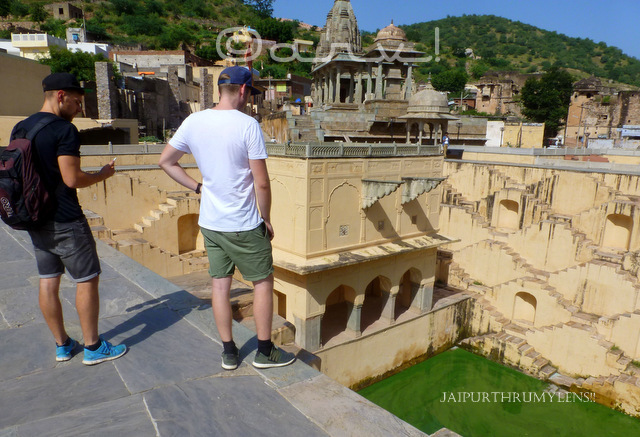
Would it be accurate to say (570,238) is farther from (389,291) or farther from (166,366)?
(166,366)

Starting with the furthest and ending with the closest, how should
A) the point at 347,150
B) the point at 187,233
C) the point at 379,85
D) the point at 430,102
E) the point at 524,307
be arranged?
1. the point at 379,85
2. the point at 430,102
3. the point at 187,233
4. the point at 524,307
5. the point at 347,150

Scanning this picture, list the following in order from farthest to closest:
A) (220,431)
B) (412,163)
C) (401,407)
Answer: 1. (412,163)
2. (401,407)
3. (220,431)

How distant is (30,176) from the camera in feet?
9.64

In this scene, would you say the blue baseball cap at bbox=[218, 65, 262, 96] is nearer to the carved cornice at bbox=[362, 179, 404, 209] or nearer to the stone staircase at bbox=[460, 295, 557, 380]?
the carved cornice at bbox=[362, 179, 404, 209]

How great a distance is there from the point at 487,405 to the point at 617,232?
27.5 feet

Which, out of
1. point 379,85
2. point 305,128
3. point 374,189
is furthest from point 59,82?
point 379,85

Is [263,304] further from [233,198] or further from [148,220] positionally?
[148,220]

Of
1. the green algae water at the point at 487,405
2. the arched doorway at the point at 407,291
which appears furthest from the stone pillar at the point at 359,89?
A: the green algae water at the point at 487,405

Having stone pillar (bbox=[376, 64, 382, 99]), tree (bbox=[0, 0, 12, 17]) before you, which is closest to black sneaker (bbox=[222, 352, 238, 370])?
stone pillar (bbox=[376, 64, 382, 99])

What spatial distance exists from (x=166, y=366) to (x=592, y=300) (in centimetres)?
1515

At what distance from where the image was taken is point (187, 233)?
663 inches

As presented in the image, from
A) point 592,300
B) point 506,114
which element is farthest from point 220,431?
point 506,114

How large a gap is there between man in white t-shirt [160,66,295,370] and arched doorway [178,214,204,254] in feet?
45.4

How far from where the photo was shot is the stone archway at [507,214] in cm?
1975
